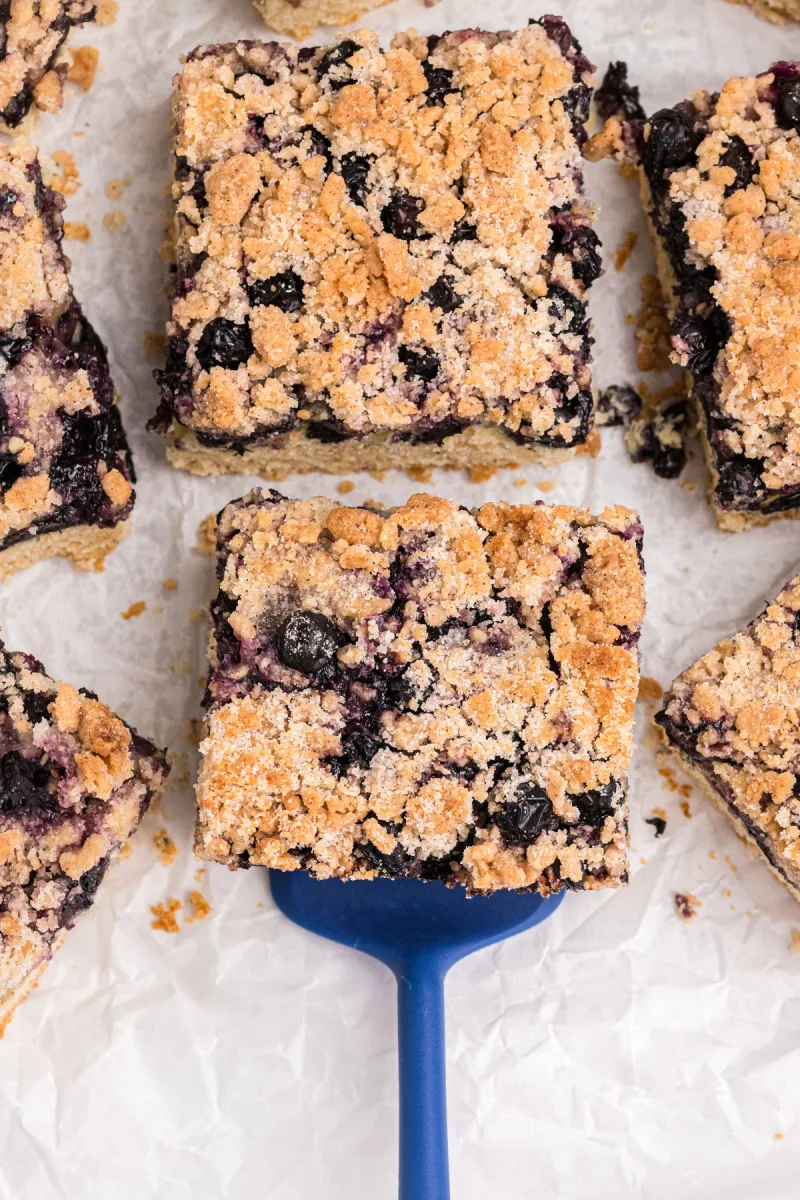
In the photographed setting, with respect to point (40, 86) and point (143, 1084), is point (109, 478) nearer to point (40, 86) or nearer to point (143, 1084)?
point (40, 86)

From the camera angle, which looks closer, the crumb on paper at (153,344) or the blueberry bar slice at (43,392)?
the blueberry bar slice at (43,392)

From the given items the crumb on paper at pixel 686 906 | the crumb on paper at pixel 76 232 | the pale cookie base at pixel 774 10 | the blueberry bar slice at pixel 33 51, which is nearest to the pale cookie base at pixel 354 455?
the crumb on paper at pixel 76 232

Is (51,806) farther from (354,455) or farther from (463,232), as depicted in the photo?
(463,232)

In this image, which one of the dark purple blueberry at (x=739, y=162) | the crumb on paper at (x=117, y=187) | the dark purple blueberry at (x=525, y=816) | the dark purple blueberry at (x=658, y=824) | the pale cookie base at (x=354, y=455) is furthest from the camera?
the crumb on paper at (x=117, y=187)

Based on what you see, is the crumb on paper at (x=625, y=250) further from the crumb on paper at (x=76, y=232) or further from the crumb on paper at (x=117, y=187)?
the crumb on paper at (x=76, y=232)

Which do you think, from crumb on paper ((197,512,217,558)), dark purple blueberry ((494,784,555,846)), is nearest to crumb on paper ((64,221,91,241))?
crumb on paper ((197,512,217,558))

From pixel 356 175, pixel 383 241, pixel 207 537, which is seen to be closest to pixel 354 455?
pixel 207 537
